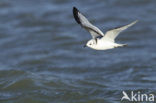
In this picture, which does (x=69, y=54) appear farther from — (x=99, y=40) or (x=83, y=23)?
(x=99, y=40)

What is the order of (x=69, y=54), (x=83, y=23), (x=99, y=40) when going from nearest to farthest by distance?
(x=99, y=40), (x=83, y=23), (x=69, y=54)

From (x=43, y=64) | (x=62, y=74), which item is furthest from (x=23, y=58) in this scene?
(x=62, y=74)

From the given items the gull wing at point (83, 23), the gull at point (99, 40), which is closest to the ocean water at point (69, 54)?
the gull at point (99, 40)

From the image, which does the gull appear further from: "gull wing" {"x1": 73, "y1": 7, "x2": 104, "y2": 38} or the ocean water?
the ocean water

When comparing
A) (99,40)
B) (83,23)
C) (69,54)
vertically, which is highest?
(83,23)

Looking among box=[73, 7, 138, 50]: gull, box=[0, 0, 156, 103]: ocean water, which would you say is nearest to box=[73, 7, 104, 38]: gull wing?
box=[73, 7, 138, 50]: gull

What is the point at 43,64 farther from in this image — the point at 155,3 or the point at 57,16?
the point at 155,3

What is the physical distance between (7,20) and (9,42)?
86.6 inches

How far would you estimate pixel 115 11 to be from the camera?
66.4 ft

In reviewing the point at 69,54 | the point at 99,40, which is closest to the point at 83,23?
the point at 99,40

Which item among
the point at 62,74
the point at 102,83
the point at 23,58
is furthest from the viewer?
the point at 23,58

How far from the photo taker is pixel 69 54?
17172 millimetres

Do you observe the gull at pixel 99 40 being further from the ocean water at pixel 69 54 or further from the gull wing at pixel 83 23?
the ocean water at pixel 69 54

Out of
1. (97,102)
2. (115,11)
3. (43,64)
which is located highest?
(115,11)
